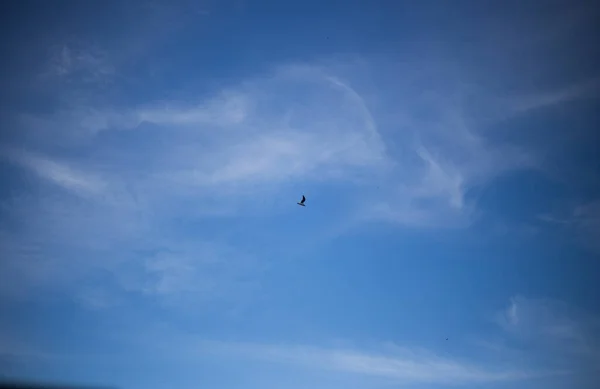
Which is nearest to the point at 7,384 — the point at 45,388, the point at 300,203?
the point at 45,388

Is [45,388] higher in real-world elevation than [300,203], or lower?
lower

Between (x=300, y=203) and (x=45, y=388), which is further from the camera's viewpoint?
(x=45, y=388)

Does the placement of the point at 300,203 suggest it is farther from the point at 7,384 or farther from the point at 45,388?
the point at 7,384

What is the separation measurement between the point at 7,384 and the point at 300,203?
86.9 meters

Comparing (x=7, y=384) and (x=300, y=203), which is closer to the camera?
(x=300, y=203)

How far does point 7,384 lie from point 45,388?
1177 cm

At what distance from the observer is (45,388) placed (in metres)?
83.2

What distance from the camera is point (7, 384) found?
86250mm

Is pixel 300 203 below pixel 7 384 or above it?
above

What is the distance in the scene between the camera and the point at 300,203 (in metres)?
61.9

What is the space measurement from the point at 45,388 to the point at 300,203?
251ft
